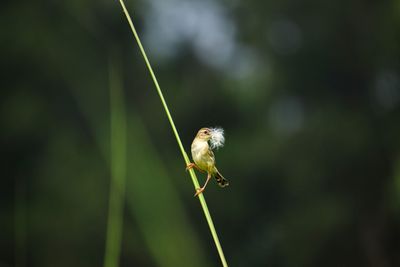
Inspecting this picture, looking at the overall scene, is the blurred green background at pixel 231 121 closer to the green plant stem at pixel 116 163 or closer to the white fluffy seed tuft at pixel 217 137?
the white fluffy seed tuft at pixel 217 137

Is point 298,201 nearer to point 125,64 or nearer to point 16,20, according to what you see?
point 125,64

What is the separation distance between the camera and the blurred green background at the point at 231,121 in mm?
17578

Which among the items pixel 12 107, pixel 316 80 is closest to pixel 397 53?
pixel 316 80

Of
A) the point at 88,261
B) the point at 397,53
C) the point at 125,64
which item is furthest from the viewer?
the point at 125,64

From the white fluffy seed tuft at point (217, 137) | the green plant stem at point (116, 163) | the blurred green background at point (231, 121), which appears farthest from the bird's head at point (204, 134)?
the blurred green background at point (231, 121)

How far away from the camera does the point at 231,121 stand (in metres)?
19.2

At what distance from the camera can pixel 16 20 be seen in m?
18.7

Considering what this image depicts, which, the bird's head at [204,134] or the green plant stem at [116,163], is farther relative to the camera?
the bird's head at [204,134]

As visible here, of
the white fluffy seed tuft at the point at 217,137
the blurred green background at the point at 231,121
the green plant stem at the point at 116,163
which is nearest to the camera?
the green plant stem at the point at 116,163

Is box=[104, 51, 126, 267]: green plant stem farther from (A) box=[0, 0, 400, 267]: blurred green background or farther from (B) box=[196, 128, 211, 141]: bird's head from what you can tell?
(A) box=[0, 0, 400, 267]: blurred green background

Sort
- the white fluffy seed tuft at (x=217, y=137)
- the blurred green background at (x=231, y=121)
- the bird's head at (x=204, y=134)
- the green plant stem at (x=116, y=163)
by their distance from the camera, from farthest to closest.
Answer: the blurred green background at (x=231, y=121) < the bird's head at (x=204, y=134) < the white fluffy seed tuft at (x=217, y=137) < the green plant stem at (x=116, y=163)

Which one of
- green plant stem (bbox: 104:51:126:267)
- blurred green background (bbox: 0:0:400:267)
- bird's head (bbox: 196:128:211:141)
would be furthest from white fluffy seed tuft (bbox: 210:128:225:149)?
blurred green background (bbox: 0:0:400:267)

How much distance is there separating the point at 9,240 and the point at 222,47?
769cm

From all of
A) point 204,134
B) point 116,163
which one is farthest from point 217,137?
point 116,163
